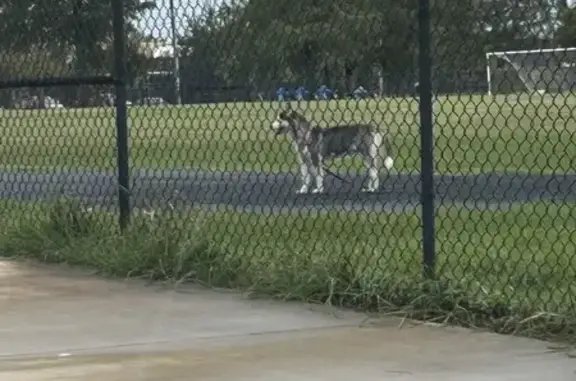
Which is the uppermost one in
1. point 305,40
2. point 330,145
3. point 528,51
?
point 305,40

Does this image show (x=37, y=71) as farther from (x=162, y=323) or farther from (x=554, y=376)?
(x=554, y=376)

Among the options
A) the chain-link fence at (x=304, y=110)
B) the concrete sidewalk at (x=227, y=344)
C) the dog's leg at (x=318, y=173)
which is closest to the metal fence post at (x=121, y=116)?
the chain-link fence at (x=304, y=110)

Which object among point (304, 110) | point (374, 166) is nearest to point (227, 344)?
point (304, 110)

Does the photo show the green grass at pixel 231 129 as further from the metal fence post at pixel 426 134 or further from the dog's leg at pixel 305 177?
the dog's leg at pixel 305 177

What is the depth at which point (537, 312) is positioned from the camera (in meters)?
6.23

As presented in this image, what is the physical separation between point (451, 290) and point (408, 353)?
2.92 ft

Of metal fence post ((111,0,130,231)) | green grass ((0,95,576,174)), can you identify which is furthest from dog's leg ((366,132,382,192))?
metal fence post ((111,0,130,231))

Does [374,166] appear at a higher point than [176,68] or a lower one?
lower

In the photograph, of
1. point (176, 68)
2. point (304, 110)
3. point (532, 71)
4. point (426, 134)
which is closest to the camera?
point (532, 71)

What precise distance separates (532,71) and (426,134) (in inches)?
31.7

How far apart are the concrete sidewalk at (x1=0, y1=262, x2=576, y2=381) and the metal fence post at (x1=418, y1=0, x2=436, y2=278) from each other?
21.6 inches

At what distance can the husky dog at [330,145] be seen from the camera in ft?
38.7

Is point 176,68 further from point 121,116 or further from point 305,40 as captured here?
point 305,40

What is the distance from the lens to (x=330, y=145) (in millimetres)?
14883
